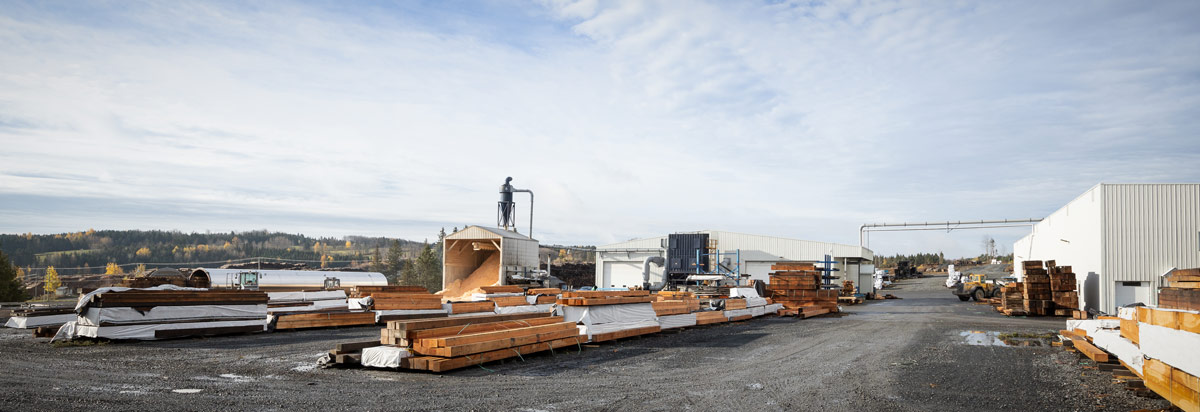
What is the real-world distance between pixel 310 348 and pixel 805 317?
51.6 feet

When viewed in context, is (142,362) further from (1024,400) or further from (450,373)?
(1024,400)

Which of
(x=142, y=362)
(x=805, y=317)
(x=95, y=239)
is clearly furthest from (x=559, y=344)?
(x=95, y=239)

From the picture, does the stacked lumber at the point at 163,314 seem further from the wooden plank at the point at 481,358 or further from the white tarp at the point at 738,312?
the white tarp at the point at 738,312

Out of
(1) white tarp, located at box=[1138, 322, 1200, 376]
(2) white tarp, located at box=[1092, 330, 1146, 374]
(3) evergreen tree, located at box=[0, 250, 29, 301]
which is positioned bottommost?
(3) evergreen tree, located at box=[0, 250, 29, 301]

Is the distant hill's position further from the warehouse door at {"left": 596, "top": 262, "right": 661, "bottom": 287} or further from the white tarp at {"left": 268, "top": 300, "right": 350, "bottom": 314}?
the white tarp at {"left": 268, "top": 300, "right": 350, "bottom": 314}

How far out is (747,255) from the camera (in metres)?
41.2

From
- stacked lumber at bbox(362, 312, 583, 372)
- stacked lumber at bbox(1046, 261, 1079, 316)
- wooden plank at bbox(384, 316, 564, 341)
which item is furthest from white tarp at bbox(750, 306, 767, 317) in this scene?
stacked lumber at bbox(362, 312, 583, 372)

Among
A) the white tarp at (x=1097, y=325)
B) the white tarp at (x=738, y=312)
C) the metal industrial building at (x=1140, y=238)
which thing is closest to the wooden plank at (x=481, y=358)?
the white tarp at (x=1097, y=325)

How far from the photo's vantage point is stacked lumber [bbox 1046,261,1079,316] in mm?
22672

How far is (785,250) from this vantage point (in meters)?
41.9

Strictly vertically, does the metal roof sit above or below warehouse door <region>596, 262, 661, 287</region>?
above

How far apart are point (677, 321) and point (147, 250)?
85.1 metres

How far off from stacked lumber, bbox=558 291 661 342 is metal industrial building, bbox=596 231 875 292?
2529 cm

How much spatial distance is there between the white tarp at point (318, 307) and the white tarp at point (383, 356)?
7975mm
